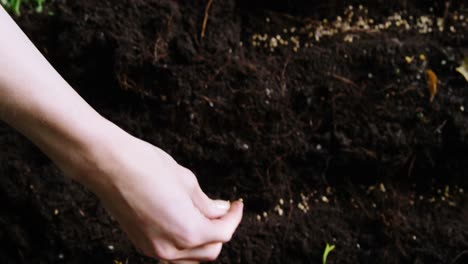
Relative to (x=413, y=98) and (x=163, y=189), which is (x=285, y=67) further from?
(x=163, y=189)

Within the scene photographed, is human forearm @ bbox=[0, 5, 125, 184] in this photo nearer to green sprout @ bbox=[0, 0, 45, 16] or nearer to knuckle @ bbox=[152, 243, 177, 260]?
knuckle @ bbox=[152, 243, 177, 260]

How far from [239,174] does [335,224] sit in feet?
1.00

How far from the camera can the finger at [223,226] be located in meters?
1.03

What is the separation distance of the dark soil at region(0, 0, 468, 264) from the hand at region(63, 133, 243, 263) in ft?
1.29

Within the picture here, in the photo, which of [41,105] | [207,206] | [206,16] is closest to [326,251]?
[207,206]

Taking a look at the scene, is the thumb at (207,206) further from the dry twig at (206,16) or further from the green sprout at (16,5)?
the green sprout at (16,5)

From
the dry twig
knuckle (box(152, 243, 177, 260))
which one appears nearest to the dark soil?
the dry twig

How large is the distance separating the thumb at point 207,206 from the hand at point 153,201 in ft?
0.08

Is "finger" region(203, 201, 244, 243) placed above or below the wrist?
below

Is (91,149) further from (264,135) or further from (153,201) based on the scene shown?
(264,135)

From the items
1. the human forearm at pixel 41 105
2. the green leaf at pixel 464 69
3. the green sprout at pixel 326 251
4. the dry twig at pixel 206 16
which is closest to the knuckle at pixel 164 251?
the human forearm at pixel 41 105

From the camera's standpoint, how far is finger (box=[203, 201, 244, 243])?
3.39ft

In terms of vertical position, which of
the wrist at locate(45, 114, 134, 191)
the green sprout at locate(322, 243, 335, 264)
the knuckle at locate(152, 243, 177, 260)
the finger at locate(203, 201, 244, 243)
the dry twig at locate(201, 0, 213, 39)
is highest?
the dry twig at locate(201, 0, 213, 39)

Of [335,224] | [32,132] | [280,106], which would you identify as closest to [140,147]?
[32,132]
